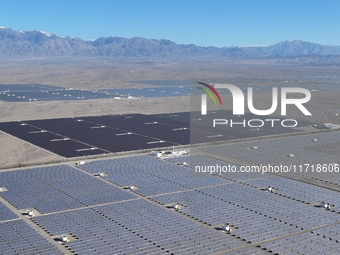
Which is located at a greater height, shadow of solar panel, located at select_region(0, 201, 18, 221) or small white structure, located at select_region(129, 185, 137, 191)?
small white structure, located at select_region(129, 185, 137, 191)

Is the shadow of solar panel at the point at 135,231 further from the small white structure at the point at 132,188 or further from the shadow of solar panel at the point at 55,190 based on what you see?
the small white structure at the point at 132,188

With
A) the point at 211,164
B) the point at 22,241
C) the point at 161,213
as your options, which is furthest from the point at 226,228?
the point at 211,164

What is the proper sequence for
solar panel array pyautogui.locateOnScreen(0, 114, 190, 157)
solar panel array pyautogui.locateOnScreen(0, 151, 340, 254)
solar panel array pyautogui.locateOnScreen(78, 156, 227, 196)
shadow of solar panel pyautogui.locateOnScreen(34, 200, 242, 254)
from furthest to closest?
solar panel array pyautogui.locateOnScreen(0, 114, 190, 157), solar panel array pyautogui.locateOnScreen(78, 156, 227, 196), solar panel array pyautogui.locateOnScreen(0, 151, 340, 254), shadow of solar panel pyautogui.locateOnScreen(34, 200, 242, 254)

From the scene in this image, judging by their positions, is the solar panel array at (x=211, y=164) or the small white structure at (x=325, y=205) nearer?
the small white structure at (x=325, y=205)

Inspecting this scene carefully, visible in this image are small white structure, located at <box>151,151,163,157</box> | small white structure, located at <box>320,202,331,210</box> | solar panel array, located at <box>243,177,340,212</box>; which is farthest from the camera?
small white structure, located at <box>151,151,163,157</box>

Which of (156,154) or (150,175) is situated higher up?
(156,154)

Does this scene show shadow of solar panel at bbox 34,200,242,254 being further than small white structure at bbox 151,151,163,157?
No

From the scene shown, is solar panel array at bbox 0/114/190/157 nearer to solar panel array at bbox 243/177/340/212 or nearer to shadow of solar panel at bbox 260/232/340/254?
solar panel array at bbox 243/177/340/212

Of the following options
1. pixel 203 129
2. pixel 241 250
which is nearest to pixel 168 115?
pixel 203 129

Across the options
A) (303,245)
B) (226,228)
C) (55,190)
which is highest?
(55,190)

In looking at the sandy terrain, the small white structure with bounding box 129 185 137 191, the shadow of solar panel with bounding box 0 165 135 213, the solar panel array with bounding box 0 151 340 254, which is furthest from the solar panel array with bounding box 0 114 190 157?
the small white structure with bounding box 129 185 137 191

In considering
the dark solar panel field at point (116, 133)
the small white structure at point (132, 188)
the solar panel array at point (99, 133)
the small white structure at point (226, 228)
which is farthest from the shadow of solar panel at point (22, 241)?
the solar panel array at point (99, 133)

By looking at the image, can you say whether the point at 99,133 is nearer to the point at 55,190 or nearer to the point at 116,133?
the point at 116,133
